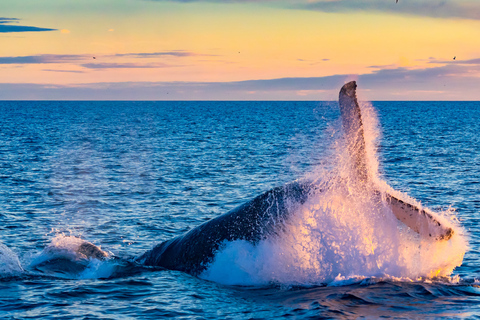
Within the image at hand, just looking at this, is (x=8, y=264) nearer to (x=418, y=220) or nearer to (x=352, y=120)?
(x=352, y=120)

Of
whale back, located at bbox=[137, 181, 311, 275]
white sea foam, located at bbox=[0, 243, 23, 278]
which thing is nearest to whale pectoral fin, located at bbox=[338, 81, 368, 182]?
whale back, located at bbox=[137, 181, 311, 275]

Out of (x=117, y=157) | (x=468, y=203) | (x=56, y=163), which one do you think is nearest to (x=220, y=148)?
(x=117, y=157)

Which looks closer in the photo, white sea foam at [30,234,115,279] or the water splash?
the water splash

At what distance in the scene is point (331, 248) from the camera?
40.7ft

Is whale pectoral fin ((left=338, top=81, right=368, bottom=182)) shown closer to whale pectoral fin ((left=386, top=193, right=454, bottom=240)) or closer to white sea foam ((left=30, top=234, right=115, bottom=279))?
whale pectoral fin ((left=386, top=193, right=454, bottom=240))

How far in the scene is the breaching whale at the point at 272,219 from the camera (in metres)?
10.9

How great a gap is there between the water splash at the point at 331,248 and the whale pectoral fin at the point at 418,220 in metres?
0.54

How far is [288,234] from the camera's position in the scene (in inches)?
486

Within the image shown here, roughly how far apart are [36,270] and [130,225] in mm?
6921

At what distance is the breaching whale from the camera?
1087cm

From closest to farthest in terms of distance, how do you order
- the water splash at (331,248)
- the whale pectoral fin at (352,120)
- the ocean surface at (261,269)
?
the whale pectoral fin at (352,120) → the ocean surface at (261,269) → the water splash at (331,248)

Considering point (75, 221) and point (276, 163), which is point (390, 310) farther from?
point (276, 163)

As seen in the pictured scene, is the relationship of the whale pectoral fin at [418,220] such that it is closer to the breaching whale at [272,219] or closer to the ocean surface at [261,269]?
the breaching whale at [272,219]

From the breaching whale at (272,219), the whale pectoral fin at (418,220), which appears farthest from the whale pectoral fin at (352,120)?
the whale pectoral fin at (418,220)
